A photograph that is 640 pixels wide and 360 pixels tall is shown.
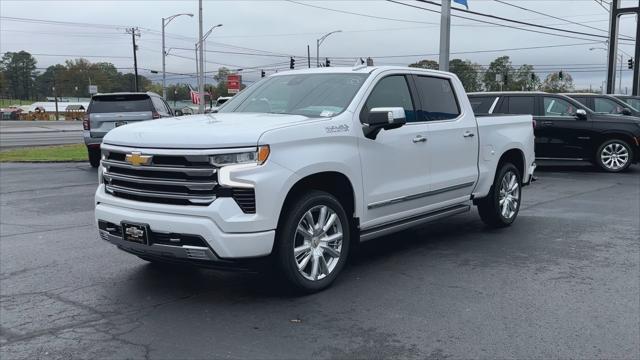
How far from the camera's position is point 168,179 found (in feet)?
15.4

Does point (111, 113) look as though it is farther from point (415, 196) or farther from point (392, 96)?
point (415, 196)

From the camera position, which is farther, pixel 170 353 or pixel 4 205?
pixel 4 205

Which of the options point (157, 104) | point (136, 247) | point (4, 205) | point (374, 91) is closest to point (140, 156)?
point (136, 247)

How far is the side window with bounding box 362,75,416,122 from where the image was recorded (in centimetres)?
586

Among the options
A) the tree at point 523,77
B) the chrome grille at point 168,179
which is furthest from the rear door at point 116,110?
the tree at point 523,77

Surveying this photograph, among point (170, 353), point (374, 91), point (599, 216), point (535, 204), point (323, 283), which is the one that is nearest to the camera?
point (170, 353)

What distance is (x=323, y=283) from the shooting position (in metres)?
5.20

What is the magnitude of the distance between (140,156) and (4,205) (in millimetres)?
6447

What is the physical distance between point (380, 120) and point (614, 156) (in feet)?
36.2

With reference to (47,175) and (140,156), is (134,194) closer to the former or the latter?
(140,156)

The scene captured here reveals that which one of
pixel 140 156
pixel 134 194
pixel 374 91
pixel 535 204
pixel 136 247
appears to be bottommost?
pixel 535 204

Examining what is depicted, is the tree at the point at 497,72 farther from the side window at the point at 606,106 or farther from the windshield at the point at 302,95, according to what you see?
the windshield at the point at 302,95

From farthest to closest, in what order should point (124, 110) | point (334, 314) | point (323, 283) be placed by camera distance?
point (124, 110) → point (323, 283) → point (334, 314)

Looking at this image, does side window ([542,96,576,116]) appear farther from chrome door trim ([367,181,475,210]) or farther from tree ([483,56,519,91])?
tree ([483,56,519,91])
